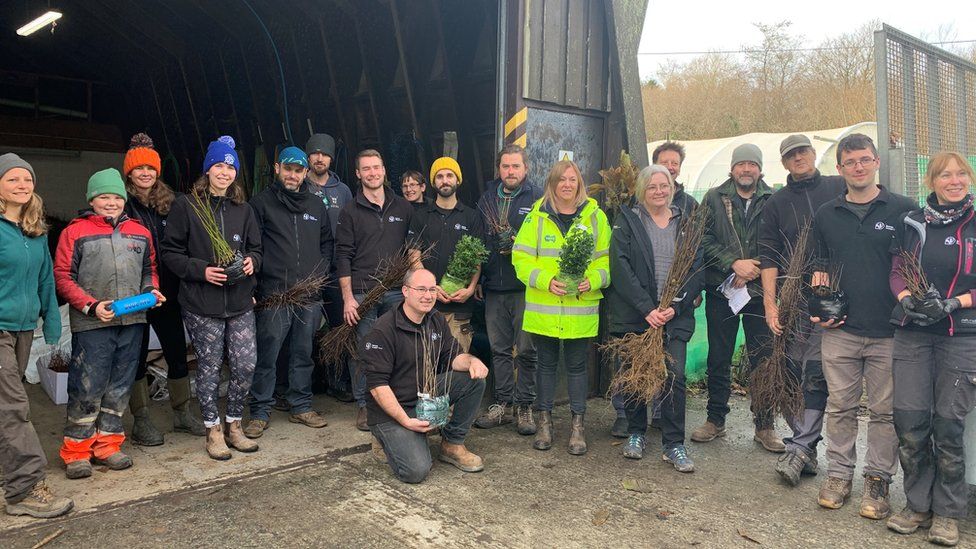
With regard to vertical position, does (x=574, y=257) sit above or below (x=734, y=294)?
above

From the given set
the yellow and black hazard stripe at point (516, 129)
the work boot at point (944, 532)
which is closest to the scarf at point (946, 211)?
the work boot at point (944, 532)

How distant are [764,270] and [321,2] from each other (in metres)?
5.58

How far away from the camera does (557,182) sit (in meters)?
4.56

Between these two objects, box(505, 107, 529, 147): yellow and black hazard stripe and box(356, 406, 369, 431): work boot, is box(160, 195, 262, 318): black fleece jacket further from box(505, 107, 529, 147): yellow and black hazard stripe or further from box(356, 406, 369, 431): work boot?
box(505, 107, 529, 147): yellow and black hazard stripe

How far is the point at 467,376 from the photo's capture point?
4.21 meters

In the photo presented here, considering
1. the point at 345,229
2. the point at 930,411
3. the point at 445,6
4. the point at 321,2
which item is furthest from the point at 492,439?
the point at 321,2

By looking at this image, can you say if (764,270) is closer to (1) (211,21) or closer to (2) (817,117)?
(1) (211,21)

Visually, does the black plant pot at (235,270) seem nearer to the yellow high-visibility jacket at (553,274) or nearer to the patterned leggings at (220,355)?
the patterned leggings at (220,355)

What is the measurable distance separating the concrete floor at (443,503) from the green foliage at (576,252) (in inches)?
45.3

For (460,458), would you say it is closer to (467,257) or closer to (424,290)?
(424,290)

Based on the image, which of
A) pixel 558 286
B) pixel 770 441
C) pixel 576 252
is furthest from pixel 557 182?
pixel 770 441

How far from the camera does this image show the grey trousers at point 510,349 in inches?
196

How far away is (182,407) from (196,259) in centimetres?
120

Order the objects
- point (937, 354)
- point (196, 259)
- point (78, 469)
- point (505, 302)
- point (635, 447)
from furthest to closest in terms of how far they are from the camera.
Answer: point (505, 302), point (635, 447), point (196, 259), point (78, 469), point (937, 354)
